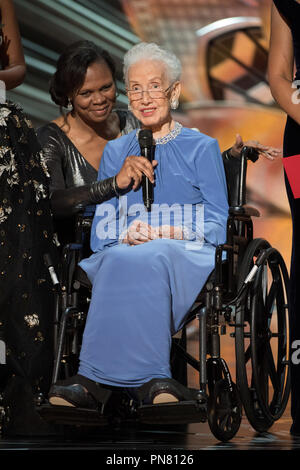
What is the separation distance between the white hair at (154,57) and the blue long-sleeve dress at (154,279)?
14.0 inches

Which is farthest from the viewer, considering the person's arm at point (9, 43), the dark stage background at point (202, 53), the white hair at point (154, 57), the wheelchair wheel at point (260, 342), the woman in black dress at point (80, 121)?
the dark stage background at point (202, 53)

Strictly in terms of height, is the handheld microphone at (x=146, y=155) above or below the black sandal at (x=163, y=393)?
above

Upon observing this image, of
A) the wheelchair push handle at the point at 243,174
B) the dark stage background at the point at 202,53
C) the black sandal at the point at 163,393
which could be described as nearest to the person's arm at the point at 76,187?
the wheelchair push handle at the point at 243,174

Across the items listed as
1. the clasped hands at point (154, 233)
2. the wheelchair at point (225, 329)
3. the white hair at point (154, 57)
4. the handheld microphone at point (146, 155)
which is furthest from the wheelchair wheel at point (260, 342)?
the white hair at point (154, 57)

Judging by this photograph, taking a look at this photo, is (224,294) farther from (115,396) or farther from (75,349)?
(115,396)

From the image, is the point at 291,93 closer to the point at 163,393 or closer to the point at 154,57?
the point at 154,57

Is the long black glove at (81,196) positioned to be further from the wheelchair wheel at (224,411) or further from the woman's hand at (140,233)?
the wheelchair wheel at (224,411)

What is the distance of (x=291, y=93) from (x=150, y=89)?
54 centimetres

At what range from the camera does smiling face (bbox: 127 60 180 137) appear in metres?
3.01

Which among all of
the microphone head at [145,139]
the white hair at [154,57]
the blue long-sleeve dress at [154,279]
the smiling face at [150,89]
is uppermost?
the white hair at [154,57]

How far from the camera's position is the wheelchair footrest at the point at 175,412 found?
2.34 metres

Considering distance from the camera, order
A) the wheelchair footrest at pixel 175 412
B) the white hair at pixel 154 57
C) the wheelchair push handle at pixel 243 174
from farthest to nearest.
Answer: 1. the white hair at pixel 154 57
2. the wheelchair push handle at pixel 243 174
3. the wheelchair footrest at pixel 175 412

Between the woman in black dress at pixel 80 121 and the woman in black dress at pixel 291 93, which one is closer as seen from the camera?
the woman in black dress at pixel 291 93
